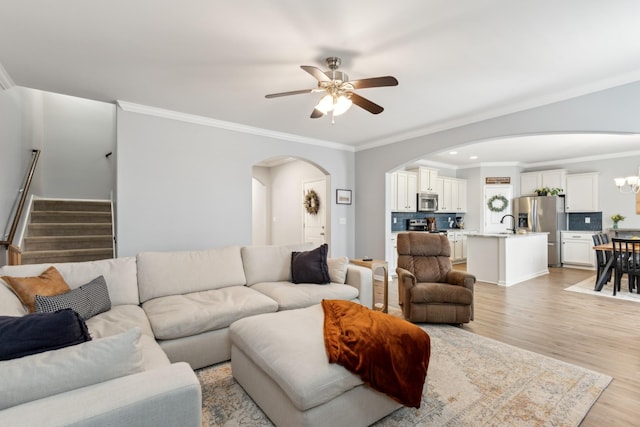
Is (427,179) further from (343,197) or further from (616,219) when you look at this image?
(616,219)

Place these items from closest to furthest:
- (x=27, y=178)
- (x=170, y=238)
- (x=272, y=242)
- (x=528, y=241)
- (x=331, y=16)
→ 1. (x=331, y=16)
2. (x=170, y=238)
3. (x=27, y=178)
4. (x=528, y=241)
5. (x=272, y=242)

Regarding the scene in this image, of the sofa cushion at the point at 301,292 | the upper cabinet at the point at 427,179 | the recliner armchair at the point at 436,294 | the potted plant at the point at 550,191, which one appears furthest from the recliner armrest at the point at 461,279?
the potted plant at the point at 550,191

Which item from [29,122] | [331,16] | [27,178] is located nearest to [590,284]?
[331,16]

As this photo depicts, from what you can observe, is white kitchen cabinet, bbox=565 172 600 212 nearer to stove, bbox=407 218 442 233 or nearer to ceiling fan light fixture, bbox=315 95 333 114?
stove, bbox=407 218 442 233

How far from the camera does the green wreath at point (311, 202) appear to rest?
6.67 m

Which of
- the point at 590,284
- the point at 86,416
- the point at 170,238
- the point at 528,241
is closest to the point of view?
the point at 86,416

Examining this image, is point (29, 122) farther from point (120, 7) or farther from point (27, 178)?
point (120, 7)

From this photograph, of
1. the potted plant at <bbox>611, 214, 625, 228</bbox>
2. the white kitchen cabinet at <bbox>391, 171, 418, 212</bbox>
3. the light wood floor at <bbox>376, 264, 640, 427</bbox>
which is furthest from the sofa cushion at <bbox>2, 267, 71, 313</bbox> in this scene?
the potted plant at <bbox>611, 214, 625, 228</bbox>

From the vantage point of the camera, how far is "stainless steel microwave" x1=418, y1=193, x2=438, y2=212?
23.6 feet

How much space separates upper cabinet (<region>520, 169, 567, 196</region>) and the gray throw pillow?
29.0ft

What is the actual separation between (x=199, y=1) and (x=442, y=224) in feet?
25.1

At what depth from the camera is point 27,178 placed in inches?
176

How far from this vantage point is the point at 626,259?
4.62 metres

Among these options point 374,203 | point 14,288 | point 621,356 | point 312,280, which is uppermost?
point 374,203
